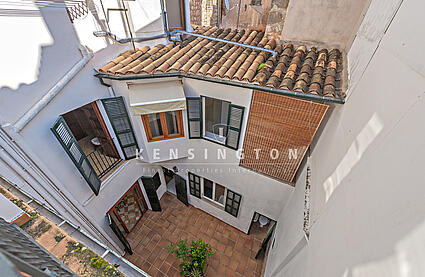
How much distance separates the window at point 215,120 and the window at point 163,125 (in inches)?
23.0

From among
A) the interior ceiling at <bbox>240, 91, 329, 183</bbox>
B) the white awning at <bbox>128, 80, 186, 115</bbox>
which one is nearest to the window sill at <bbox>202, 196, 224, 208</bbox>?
the interior ceiling at <bbox>240, 91, 329, 183</bbox>

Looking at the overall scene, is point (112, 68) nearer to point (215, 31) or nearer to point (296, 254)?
point (215, 31)

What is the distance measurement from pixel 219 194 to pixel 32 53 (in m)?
9.16

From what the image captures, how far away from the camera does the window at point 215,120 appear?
652 centimetres

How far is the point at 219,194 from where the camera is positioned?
33.3 feet

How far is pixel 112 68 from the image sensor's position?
19.0 ft

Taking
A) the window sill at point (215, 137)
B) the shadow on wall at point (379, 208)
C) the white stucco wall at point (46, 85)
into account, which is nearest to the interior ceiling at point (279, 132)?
the window sill at point (215, 137)

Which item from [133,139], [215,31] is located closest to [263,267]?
[133,139]

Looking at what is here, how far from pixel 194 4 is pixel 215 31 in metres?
5.61

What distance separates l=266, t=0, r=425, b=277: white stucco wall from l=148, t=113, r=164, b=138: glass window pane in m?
6.20

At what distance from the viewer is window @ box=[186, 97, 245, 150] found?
21.4 ft

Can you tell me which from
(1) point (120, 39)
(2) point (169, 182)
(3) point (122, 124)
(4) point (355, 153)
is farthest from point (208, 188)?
(4) point (355, 153)

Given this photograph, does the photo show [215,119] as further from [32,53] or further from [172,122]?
[32,53]

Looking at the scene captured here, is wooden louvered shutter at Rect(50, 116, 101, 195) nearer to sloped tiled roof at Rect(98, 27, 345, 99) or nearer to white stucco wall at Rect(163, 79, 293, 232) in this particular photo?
sloped tiled roof at Rect(98, 27, 345, 99)
